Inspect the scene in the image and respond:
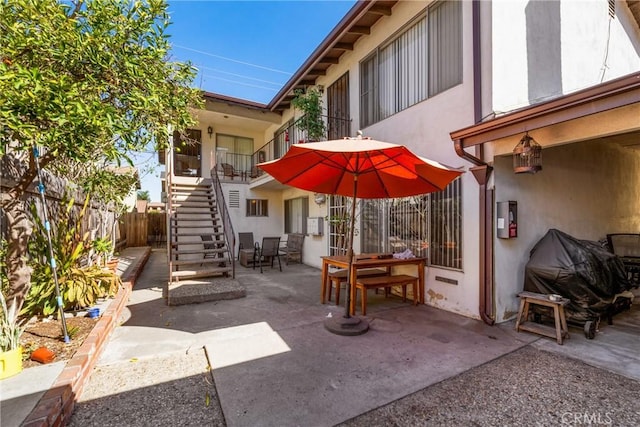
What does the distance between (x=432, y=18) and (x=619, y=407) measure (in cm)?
605

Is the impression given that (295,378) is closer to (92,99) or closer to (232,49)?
(92,99)

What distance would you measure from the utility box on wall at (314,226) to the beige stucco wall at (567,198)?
17.5 ft

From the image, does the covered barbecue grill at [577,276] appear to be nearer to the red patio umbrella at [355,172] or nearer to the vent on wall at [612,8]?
the red patio umbrella at [355,172]

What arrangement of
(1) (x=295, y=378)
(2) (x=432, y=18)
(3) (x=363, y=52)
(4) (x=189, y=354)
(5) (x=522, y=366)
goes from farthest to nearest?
(3) (x=363, y=52)
(2) (x=432, y=18)
(4) (x=189, y=354)
(5) (x=522, y=366)
(1) (x=295, y=378)

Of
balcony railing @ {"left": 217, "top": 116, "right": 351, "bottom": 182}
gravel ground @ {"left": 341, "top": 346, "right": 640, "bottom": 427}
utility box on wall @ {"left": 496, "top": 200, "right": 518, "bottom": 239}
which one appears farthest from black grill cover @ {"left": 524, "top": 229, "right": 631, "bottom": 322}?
balcony railing @ {"left": 217, "top": 116, "right": 351, "bottom": 182}

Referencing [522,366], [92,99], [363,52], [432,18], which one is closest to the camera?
[92,99]

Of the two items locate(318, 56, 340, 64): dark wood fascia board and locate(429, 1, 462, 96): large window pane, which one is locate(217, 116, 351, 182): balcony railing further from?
locate(429, 1, 462, 96): large window pane

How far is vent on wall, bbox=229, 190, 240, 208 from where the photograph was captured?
1171 cm

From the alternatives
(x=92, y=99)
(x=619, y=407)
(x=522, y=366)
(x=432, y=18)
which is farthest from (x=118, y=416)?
(x=432, y=18)

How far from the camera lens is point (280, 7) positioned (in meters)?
9.36

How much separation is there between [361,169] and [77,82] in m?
3.32

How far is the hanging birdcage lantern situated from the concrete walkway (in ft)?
7.44

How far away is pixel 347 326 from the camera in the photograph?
166 inches

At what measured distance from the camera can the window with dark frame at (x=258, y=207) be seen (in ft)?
39.7
